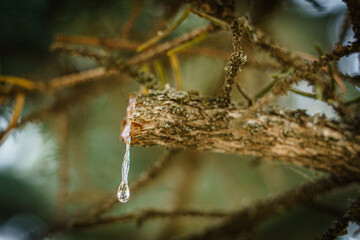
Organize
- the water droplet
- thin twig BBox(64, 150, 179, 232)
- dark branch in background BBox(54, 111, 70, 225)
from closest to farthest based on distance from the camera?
the water droplet, thin twig BBox(64, 150, 179, 232), dark branch in background BBox(54, 111, 70, 225)

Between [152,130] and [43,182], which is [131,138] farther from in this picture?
[43,182]

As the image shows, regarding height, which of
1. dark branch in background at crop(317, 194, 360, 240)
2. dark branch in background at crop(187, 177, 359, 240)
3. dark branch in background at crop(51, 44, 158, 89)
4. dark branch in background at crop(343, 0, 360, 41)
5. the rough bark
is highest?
dark branch in background at crop(51, 44, 158, 89)

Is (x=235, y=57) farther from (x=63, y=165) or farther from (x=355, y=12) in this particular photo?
(x=63, y=165)

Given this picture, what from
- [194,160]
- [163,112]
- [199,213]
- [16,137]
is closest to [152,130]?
[163,112]

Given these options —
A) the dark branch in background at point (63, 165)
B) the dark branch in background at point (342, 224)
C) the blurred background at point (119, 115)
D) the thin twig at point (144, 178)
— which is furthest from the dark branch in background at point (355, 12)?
the dark branch in background at point (63, 165)

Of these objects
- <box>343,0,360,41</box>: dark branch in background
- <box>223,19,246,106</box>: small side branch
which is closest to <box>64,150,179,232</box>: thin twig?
<box>223,19,246,106</box>: small side branch

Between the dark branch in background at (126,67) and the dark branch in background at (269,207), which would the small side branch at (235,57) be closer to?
the dark branch in background at (126,67)

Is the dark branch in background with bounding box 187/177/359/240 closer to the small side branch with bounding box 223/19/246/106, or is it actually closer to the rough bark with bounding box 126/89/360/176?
the rough bark with bounding box 126/89/360/176
